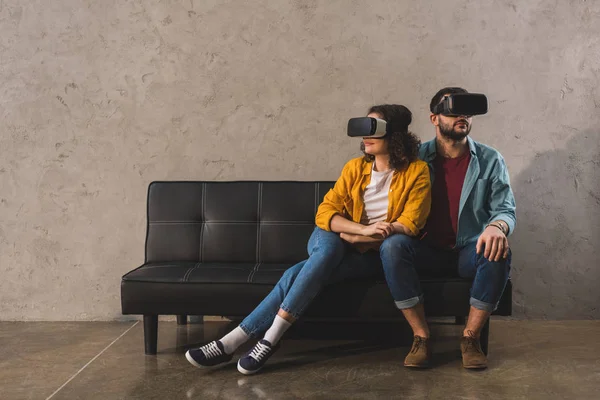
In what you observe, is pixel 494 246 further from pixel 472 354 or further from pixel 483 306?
pixel 472 354

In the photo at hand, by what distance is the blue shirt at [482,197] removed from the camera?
9.20ft

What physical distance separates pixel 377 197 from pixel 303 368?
2.49 feet

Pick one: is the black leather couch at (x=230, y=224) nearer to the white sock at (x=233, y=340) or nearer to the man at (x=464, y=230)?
the white sock at (x=233, y=340)

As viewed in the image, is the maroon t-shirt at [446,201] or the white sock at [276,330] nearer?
the white sock at [276,330]

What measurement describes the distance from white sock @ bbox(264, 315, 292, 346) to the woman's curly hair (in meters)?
0.79

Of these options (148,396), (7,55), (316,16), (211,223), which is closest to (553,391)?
(148,396)

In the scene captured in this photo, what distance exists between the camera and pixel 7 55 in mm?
3443

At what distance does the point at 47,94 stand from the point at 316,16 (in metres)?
1.43

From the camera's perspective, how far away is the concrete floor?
2348 millimetres

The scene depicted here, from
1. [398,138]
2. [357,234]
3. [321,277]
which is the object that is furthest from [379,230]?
[398,138]

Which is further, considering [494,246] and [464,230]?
[464,230]

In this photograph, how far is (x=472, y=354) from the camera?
2611mm

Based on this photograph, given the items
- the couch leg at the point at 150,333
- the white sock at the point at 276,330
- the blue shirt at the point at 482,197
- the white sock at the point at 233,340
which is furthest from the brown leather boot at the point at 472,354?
the couch leg at the point at 150,333

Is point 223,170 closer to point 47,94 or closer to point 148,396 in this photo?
point 47,94
